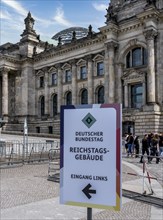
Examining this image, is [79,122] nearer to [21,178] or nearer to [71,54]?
[21,178]

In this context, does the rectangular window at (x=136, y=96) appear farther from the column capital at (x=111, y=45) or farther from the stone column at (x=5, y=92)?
the stone column at (x=5, y=92)

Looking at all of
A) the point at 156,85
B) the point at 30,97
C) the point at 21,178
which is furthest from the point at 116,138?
the point at 30,97

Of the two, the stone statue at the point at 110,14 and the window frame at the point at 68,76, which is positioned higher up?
the stone statue at the point at 110,14

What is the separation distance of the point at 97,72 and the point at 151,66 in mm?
10653

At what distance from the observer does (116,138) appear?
317 centimetres

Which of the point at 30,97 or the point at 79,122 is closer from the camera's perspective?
the point at 79,122

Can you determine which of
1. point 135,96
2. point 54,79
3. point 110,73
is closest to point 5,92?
point 54,79

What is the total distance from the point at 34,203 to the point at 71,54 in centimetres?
3921

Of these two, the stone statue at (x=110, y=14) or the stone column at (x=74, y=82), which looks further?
the stone column at (x=74, y=82)

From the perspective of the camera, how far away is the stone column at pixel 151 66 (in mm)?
34328

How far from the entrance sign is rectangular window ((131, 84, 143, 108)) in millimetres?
34842

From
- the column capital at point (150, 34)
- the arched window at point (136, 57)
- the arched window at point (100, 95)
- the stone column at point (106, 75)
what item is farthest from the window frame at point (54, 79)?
the column capital at point (150, 34)

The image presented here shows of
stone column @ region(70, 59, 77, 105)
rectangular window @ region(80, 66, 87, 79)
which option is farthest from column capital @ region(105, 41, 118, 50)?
stone column @ region(70, 59, 77, 105)

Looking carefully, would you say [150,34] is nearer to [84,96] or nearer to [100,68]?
[100,68]
